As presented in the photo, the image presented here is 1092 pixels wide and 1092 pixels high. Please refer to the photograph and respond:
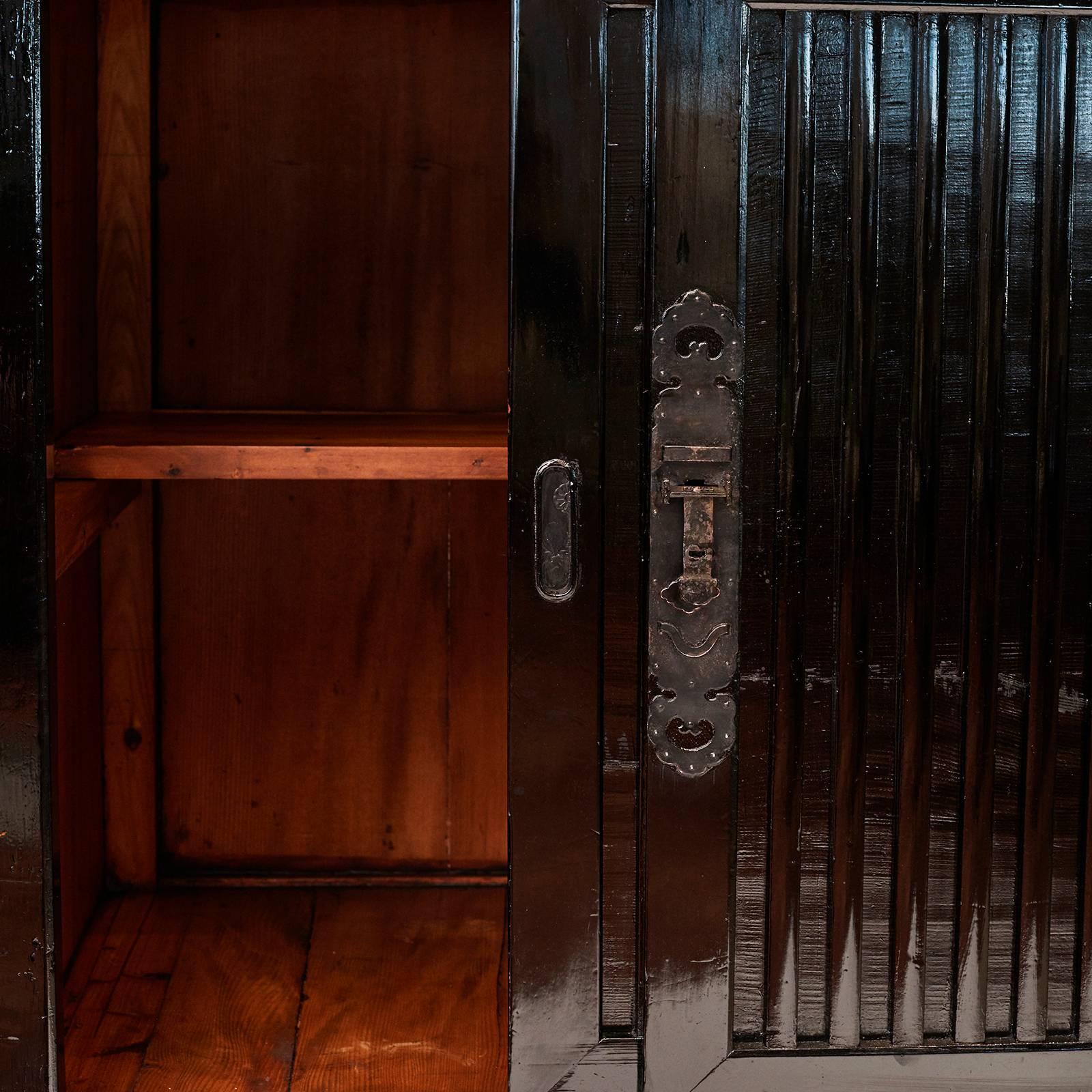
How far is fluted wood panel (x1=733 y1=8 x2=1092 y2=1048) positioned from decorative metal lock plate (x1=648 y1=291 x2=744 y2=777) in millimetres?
28

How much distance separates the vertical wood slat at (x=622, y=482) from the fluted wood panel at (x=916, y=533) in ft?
0.45

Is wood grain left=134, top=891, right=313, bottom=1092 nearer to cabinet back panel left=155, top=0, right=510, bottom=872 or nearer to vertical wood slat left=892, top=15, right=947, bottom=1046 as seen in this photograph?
cabinet back panel left=155, top=0, right=510, bottom=872

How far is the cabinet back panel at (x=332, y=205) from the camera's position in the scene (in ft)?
7.61

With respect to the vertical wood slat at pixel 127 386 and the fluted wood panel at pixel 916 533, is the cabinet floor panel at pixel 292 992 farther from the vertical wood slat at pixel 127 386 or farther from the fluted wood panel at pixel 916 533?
the fluted wood panel at pixel 916 533

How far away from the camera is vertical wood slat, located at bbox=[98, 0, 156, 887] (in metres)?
2.29

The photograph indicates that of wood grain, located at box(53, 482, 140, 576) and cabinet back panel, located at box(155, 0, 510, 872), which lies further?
cabinet back panel, located at box(155, 0, 510, 872)

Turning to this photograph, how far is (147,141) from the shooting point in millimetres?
2311

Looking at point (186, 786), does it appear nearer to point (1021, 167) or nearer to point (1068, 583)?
point (1068, 583)

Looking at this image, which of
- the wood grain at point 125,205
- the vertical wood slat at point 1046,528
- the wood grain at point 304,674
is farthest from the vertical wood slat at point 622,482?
the wood grain at point 125,205

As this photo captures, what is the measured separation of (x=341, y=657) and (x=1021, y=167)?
56.7 inches

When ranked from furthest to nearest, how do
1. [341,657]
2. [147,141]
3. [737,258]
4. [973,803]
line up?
[341,657] → [147,141] → [973,803] → [737,258]

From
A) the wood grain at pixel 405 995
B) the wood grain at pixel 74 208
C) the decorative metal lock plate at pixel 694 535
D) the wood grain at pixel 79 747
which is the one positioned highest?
the wood grain at pixel 74 208

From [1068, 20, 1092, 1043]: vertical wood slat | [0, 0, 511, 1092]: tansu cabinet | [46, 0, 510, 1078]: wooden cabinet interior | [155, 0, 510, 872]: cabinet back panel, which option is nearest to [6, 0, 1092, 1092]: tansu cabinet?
[1068, 20, 1092, 1043]: vertical wood slat

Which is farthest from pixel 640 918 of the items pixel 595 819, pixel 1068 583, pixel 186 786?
Result: pixel 186 786
